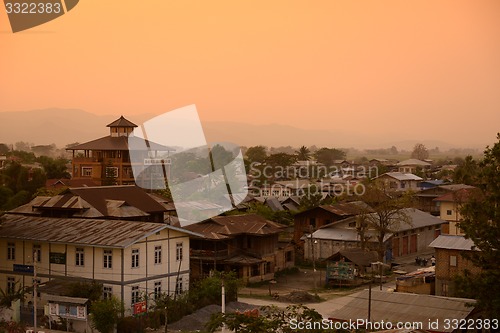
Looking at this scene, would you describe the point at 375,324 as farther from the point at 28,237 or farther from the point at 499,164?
the point at 28,237

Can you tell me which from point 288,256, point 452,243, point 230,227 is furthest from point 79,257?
point 288,256

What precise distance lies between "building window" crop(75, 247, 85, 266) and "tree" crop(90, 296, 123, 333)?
8.14 ft

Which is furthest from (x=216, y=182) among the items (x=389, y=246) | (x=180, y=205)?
(x=389, y=246)

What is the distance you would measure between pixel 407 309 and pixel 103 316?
7978 mm

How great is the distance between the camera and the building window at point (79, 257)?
2261cm

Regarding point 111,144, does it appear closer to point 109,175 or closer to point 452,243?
point 109,175

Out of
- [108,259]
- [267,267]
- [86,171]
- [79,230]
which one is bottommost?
[267,267]

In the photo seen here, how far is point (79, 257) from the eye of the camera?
2269cm

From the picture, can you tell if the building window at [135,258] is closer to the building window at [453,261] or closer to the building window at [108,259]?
the building window at [108,259]

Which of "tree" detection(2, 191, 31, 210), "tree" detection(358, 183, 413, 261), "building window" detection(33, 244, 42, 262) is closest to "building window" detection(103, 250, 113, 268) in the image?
"building window" detection(33, 244, 42, 262)

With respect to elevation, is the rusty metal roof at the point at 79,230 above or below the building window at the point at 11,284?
above

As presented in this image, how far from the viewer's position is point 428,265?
3309 cm

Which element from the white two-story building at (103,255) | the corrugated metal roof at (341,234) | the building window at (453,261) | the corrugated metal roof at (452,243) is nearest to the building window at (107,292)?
the white two-story building at (103,255)

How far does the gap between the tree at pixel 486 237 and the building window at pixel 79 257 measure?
427 inches
